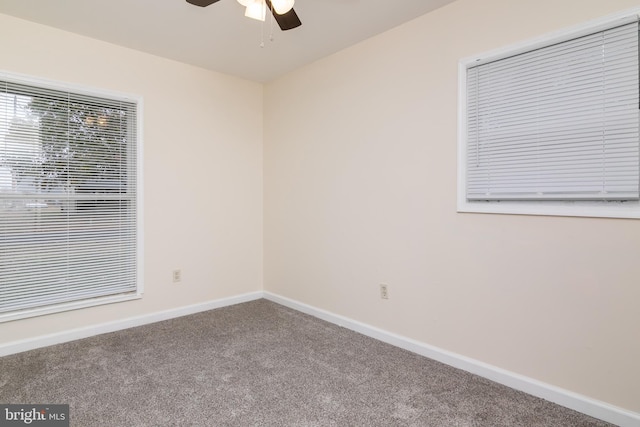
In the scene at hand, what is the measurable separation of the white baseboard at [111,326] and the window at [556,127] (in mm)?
2741

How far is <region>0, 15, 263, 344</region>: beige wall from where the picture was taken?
2818 millimetres

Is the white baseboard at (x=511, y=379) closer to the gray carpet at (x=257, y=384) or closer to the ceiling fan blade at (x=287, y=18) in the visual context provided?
the gray carpet at (x=257, y=384)

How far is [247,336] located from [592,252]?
2.55 metres

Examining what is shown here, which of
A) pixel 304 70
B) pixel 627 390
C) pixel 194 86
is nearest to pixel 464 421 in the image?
pixel 627 390

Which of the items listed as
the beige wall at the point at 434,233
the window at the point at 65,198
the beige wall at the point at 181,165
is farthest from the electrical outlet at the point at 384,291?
the window at the point at 65,198

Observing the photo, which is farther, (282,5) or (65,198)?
(65,198)

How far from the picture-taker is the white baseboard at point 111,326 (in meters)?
2.69

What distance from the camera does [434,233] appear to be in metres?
2.57

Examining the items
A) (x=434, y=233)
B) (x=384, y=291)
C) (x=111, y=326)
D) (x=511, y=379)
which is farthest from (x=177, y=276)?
(x=511, y=379)

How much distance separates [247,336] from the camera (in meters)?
3.00

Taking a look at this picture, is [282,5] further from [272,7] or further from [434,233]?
[434,233]

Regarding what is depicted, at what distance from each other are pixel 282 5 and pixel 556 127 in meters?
1.71

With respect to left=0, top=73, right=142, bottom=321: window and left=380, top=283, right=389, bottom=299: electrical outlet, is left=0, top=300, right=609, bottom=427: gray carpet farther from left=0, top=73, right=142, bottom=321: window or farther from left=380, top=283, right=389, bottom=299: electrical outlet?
left=0, top=73, right=142, bottom=321: window

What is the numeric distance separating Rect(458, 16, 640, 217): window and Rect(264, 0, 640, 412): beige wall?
10 centimetres
